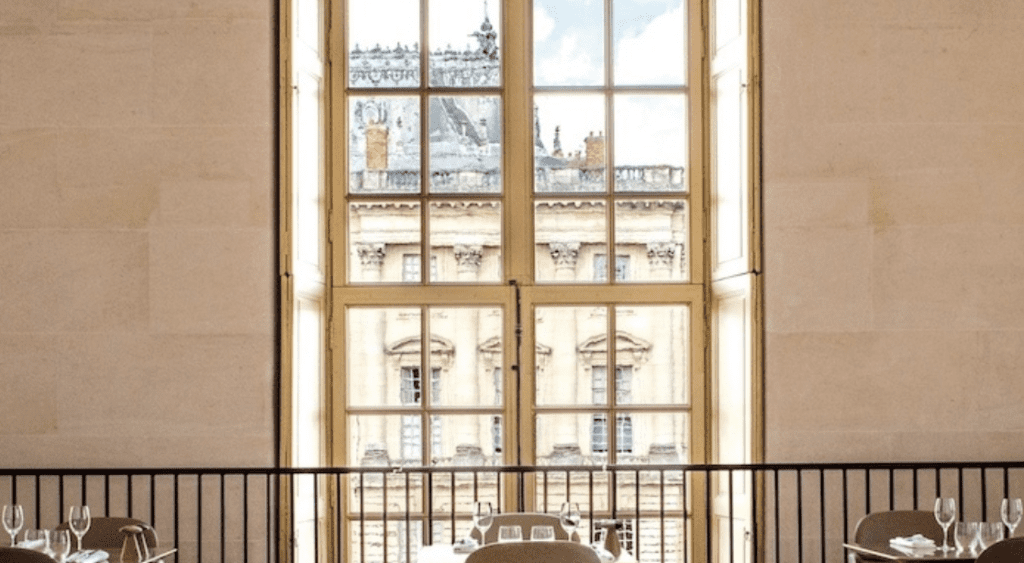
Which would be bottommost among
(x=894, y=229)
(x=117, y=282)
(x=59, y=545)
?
(x=59, y=545)

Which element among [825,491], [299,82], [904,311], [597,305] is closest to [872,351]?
[904,311]

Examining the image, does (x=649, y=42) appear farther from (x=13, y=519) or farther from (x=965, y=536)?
(x=13, y=519)

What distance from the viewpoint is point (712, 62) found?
6371mm

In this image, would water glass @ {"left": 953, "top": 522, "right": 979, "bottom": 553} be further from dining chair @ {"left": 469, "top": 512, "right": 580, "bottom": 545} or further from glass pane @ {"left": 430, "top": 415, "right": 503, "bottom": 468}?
glass pane @ {"left": 430, "top": 415, "right": 503, "bottom": 468}

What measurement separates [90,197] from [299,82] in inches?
46.4

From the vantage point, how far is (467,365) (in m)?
6.37

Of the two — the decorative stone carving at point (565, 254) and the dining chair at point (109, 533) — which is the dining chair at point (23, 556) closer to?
the dining chair at point (109, 533)

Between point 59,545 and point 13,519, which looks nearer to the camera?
point 59,545

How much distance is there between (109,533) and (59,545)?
73 centimetres

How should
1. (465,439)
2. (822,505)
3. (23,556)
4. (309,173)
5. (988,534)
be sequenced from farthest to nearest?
(465,439) → (309,173) → (822,505) → (988,534) → (23,556)

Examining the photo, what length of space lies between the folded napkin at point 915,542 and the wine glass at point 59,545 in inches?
124

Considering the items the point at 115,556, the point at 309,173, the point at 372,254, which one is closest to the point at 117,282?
the point at 309,173

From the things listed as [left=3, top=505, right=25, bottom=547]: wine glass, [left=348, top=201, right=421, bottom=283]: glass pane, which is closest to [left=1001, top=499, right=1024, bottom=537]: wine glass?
[left=348, top=201, right=421, bottom=283]: glass pane

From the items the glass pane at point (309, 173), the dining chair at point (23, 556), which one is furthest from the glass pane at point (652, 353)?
Result: the dining chair at point (23, 556)
